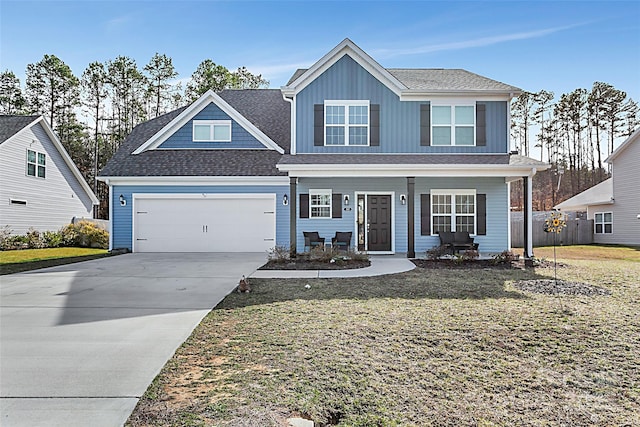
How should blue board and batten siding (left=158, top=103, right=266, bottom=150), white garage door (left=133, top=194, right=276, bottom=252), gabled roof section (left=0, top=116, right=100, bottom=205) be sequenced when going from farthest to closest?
gabled roof section (left=0, top=116, right=100, bottom=205)
blue board and batten siding (left=158, top=103, right=266, bottom=150)
white garage door (left=133, top=194, right=276, bottom=252)

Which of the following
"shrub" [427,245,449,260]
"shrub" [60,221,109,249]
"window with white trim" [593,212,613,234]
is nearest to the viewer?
"shrub" [427,245,449,260]

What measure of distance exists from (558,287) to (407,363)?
554cm

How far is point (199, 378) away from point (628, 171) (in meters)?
23.8

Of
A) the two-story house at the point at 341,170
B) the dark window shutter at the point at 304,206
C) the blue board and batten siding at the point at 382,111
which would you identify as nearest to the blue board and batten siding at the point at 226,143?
the two-story house at the point at 341,170

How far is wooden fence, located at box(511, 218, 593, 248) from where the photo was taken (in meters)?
19.0

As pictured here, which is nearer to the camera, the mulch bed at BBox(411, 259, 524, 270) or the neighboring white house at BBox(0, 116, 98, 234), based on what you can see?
the mulch bed at BBox(411, 259, 524, 270)

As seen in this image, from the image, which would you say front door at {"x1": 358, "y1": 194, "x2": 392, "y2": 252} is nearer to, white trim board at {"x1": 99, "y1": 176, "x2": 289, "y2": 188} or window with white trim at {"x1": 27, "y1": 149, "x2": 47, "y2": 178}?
white trim board at {"x1": 99, "y1": 176, "x2": 289, "y2": 188}

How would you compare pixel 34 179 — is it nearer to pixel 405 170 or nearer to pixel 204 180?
pixel 204 180

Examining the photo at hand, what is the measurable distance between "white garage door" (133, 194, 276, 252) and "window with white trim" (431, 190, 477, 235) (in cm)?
579

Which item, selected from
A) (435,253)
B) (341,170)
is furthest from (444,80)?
(435,253)

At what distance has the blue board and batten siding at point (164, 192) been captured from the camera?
14.9 m

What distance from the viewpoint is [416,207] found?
13.9 metres

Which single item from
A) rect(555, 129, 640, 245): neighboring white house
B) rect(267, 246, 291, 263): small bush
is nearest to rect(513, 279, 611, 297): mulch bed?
rect(267, 246, 291, 263): small bush

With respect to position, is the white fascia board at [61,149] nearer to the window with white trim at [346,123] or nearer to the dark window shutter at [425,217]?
the window with white trim at [346,123]
